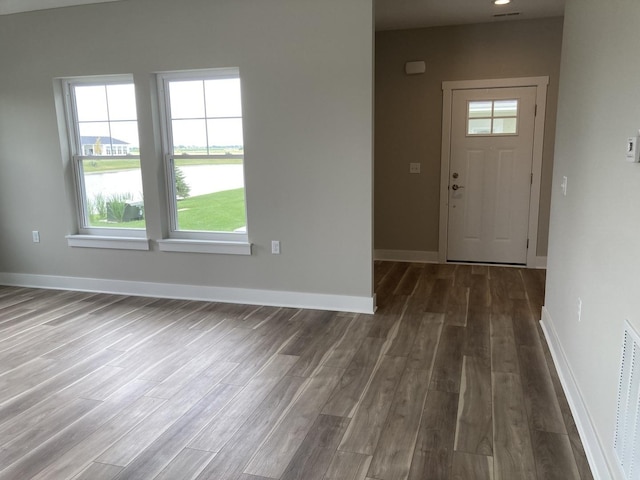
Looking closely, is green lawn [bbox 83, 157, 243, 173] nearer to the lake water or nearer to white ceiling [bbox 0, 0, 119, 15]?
the lake water

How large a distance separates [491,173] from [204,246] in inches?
128

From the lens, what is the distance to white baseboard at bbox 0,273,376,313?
4133mm

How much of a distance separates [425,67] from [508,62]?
2.85 feet

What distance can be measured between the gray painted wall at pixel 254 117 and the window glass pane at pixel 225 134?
0.18 metres

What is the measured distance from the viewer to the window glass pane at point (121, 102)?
4.46 metres

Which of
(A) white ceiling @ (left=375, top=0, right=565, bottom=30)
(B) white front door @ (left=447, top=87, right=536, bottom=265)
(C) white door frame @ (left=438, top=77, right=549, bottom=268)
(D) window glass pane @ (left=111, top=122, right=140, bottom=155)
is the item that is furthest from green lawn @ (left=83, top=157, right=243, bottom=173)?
(B) white front door @ (left=447, top=87, right=536, bottom=265)

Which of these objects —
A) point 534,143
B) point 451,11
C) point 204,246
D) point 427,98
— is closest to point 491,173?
point 534,143

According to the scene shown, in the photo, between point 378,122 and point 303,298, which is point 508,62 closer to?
point 378,122

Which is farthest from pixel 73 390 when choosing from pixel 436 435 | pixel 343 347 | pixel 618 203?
pixel 618 203

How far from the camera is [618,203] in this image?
6.17 ft

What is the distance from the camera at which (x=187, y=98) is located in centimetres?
435

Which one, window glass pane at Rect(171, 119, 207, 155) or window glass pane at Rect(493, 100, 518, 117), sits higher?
window glass pane at Rect(493, 100, 518, 117)

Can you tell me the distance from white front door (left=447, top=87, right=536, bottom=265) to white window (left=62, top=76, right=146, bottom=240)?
3.42m

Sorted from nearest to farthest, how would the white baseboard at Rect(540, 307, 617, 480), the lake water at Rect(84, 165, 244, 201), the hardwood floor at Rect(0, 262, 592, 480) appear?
the white baseboard at Rect(540, 307, 617, 480) → the hardwood floor at Rect(0, 262, 592, 480) → the lake water at Rect(84, 165, 244, 201)
